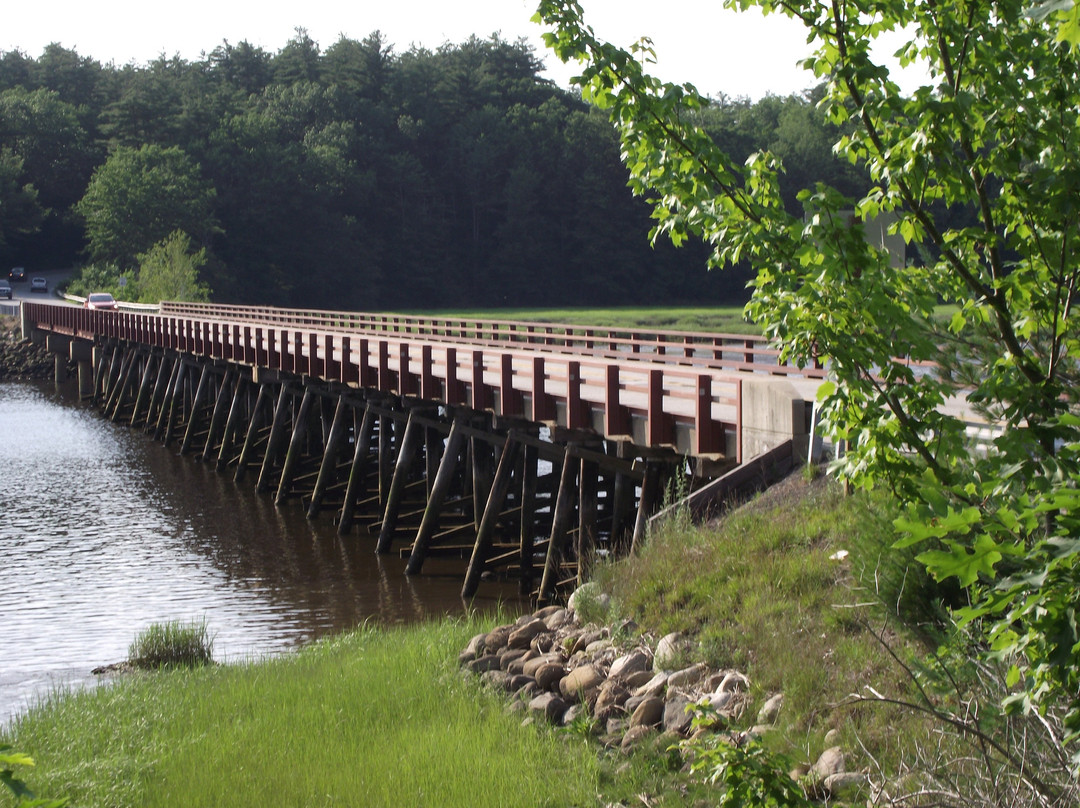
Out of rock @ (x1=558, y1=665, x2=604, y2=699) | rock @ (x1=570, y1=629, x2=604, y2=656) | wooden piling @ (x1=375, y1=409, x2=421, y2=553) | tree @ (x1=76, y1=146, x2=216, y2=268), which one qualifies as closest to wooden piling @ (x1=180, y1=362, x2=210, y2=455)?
wooden piling @ (x1=375, y1=409, x2=421, y2=553)

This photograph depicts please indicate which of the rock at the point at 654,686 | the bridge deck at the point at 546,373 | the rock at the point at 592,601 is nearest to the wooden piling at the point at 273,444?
the bridge deck at the point at 546,373

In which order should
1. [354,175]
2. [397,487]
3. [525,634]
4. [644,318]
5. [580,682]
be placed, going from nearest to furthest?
[580,682]
[525,634]
[397,487]
[644,318]
[354,175]

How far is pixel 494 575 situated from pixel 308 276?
253 ft

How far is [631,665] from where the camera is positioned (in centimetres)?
768

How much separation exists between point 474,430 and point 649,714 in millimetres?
10737

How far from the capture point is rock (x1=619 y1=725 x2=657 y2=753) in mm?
6812

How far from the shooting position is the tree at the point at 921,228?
11.6 ft


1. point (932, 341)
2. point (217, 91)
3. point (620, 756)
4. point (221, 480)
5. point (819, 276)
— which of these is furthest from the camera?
point (217, 91)

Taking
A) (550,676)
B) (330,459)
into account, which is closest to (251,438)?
(330,459)

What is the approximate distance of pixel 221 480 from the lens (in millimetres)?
26375

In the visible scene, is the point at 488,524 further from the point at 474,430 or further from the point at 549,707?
the point at 549,707

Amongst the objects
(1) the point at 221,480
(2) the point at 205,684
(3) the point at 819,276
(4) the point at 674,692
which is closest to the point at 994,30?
(3) the point at 819,276

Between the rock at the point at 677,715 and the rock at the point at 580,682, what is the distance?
2.69ft

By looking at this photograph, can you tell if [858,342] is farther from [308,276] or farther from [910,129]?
[308,276]
